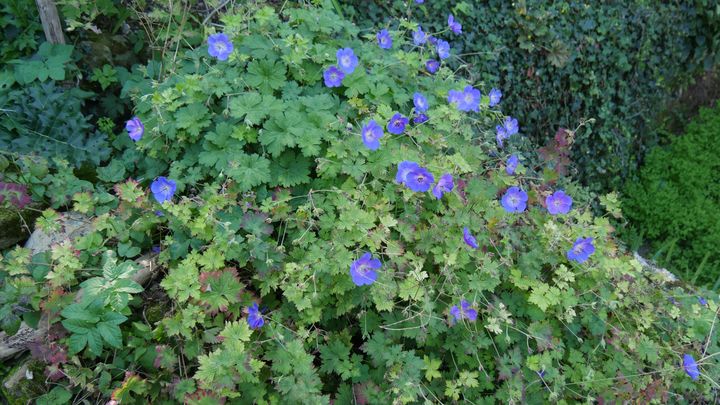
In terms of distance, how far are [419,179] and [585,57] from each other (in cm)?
301

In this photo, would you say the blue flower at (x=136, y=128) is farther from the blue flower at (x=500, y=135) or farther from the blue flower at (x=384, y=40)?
the blue flower at (x=500, y=135)

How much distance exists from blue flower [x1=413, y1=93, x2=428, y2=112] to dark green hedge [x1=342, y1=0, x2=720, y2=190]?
1104 mm

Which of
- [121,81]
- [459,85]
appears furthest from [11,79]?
[459,85]

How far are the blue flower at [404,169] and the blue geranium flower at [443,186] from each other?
0.11 meters

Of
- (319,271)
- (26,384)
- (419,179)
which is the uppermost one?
(419,179)

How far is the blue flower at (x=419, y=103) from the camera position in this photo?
Result: 234 centimetres

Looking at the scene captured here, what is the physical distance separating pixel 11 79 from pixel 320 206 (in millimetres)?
1762

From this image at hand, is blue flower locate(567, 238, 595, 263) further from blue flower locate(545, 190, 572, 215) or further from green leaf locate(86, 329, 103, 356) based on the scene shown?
green leaf locate(86, 329, 103, 356)

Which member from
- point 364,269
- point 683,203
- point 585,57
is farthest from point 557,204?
point 683,203

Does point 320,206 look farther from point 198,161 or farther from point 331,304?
point 198,161

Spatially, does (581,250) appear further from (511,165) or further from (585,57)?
(585,57)

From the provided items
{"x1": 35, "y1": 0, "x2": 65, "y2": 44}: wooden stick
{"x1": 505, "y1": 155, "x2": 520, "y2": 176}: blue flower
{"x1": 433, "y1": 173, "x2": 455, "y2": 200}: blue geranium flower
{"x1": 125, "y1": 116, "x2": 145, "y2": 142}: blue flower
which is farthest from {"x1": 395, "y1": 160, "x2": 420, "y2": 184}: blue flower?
{"x1": 35, "y1": 0, "x2": 65, "y2": 44}: wooden stick

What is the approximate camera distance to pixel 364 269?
1.82 m

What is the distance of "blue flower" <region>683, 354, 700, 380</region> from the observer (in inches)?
84.9
